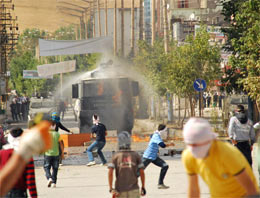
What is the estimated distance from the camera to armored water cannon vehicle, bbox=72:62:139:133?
98.7 ft

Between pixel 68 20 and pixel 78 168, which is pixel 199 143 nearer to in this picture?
pixel 78 168

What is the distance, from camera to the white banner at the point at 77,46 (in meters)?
54.2

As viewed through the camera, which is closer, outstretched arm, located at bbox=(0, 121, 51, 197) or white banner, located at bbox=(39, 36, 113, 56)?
outstretched arm, located at bbox=(0, 121, 51, 197)

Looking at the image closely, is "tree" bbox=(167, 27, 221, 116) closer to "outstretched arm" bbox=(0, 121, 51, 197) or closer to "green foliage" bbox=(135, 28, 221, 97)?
"green foliage" bbox=(135, 28, 221, 97)

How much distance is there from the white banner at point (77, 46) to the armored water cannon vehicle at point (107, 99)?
74.9ft

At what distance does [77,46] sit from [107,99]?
2423 centimetres

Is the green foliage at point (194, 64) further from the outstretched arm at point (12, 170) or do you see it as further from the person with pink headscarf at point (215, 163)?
the outstretched arm at point (12, 170)

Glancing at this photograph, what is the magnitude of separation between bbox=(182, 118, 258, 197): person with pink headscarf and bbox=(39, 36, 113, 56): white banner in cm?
4853

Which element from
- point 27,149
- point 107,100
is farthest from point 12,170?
point 107,100

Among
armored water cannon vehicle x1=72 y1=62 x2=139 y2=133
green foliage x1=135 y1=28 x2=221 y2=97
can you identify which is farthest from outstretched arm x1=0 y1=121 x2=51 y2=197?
green foliage x1=135 y1=28 x2=221 y2=97

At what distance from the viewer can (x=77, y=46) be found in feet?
179

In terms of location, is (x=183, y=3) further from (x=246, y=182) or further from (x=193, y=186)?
(x=246, y=182)

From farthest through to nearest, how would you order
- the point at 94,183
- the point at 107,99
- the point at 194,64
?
the point at 194,64, the point at 107,99, the point at 94,183

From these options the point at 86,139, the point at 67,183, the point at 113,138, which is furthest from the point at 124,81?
the point at 67,183
